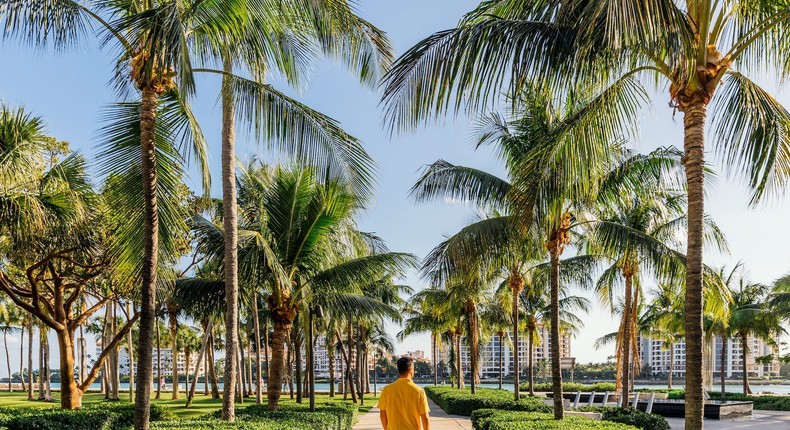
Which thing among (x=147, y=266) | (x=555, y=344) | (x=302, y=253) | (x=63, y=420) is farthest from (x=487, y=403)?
(x=147, y=266)

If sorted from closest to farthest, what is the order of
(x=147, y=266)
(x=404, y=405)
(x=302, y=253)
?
1. (x=404, y=405)
2. (x=147, y=266)
3. (x=302, y=253)

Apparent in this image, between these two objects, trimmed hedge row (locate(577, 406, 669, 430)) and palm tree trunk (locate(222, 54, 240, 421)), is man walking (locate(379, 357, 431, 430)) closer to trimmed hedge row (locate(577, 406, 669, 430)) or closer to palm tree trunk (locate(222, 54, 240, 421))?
palm tree trunk (locate(222, 54, 240, 421))

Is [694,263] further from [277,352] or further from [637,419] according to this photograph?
[277,352]

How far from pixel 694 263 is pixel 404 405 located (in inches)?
128

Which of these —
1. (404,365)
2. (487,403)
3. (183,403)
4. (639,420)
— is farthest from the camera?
(183,403)

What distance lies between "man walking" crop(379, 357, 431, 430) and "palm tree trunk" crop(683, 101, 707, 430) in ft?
8.71

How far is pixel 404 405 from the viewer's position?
641 cm

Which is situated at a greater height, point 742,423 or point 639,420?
point 639,420

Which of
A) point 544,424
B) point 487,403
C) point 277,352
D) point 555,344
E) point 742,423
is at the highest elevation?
point 555,344

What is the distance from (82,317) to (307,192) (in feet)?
26.0

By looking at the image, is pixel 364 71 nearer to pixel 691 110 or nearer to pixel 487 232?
pixel 691 110

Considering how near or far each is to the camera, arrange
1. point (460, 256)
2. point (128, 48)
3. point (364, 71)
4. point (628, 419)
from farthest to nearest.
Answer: point (628, 419)
point (460, 256)
point (364, 71)
point (128, 48)

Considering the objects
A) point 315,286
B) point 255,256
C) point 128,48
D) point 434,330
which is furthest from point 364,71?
point 434,330

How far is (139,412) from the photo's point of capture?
7.29 m
